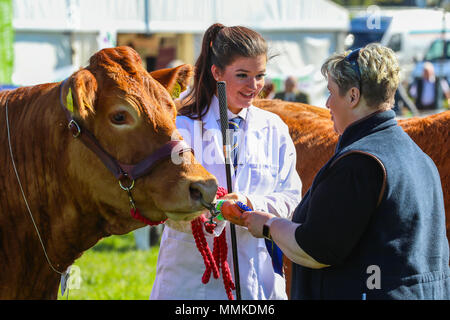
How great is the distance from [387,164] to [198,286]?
4.24 feet

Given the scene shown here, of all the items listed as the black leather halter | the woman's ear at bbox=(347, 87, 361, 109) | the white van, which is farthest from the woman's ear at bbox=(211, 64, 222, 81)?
the white van

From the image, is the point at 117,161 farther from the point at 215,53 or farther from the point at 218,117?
the point at 215,53

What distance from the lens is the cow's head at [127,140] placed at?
2.71m

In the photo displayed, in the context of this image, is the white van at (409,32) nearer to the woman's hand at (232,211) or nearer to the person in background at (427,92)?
the person in background at (427,92)

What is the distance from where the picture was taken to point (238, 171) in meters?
3.17

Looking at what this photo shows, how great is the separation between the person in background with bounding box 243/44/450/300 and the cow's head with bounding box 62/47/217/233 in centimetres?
45

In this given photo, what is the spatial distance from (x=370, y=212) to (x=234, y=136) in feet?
3.64

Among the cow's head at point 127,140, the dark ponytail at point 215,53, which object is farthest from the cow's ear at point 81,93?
the dark ponytail at point 215,53

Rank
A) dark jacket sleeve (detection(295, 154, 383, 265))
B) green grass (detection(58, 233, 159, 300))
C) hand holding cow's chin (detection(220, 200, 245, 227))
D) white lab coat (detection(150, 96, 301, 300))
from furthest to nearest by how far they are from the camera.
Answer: green grass (detection(58, 233, 159, 300)), white lab coat (detection(150, 96, 301, 300)), hand holding cow's chin (detection(220, 200, 245, 227)), dark jacket sleeve (detection(295, 154, 383, 265))

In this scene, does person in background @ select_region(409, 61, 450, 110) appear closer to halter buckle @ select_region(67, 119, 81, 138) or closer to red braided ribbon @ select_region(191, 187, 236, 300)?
red braided ribbon @ select_region(191, 187, 236, 300)

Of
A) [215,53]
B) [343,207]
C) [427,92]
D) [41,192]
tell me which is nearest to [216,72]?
[215,53]

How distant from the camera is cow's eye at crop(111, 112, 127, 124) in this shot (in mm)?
2775

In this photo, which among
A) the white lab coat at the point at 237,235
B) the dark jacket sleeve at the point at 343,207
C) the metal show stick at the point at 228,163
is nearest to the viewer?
the dark jacket sleeve at the point at 343,207

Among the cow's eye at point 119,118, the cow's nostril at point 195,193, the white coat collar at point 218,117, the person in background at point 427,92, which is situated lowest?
the person in background at point 427,92
